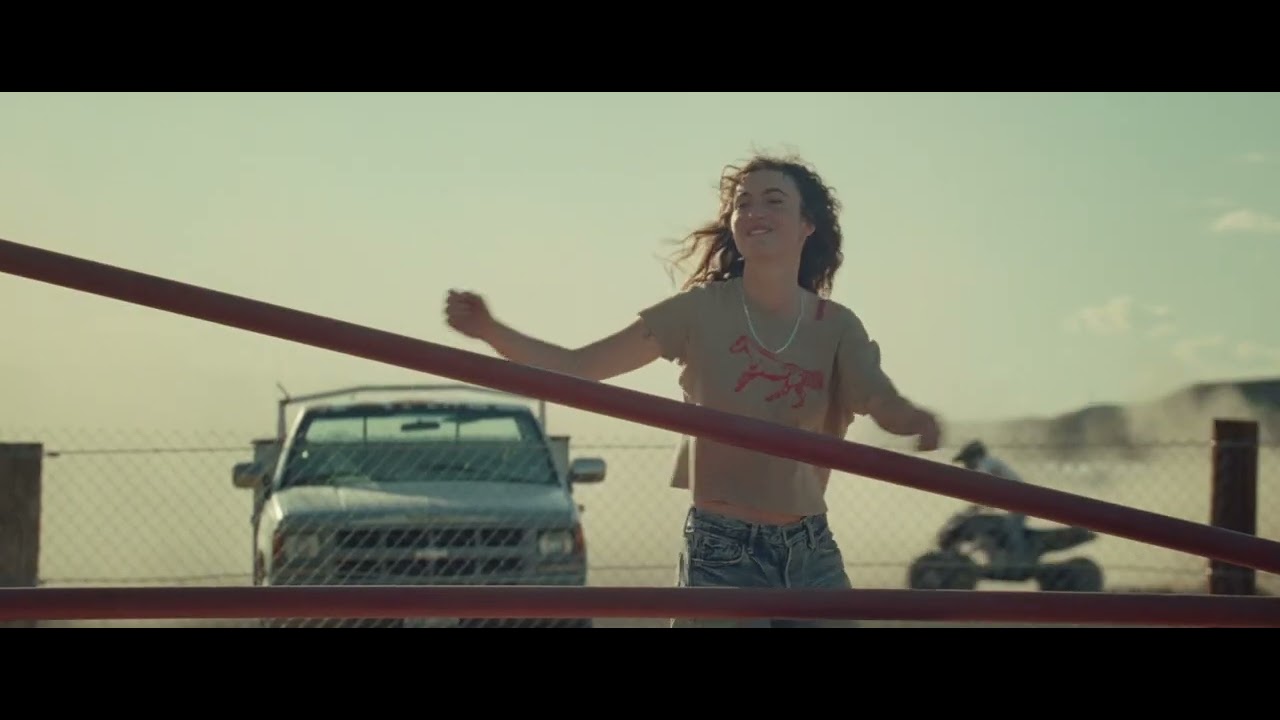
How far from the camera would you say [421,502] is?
8.95 metres

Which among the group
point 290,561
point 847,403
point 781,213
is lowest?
point 290,561

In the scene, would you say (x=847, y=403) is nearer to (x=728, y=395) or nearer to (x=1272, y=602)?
(x=728, y=395)

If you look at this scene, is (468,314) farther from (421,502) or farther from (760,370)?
(421,502)

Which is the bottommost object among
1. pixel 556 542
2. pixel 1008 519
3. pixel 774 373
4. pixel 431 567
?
pixel 431 567

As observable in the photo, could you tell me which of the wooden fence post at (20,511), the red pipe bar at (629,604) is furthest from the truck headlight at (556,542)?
the red pipe bar at (629,604)

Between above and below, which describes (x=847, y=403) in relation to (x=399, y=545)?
above

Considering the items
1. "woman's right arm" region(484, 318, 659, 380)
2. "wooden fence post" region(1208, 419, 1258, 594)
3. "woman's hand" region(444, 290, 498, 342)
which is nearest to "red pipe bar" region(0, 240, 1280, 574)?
"woman's hand" region(444, 290, 498, 342)

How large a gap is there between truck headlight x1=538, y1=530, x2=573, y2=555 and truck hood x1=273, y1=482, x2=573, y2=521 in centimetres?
10

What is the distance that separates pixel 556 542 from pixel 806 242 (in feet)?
14.3

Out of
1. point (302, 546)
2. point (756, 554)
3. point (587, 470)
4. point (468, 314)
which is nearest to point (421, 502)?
point (302, 546)

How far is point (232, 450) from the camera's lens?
370 inches
